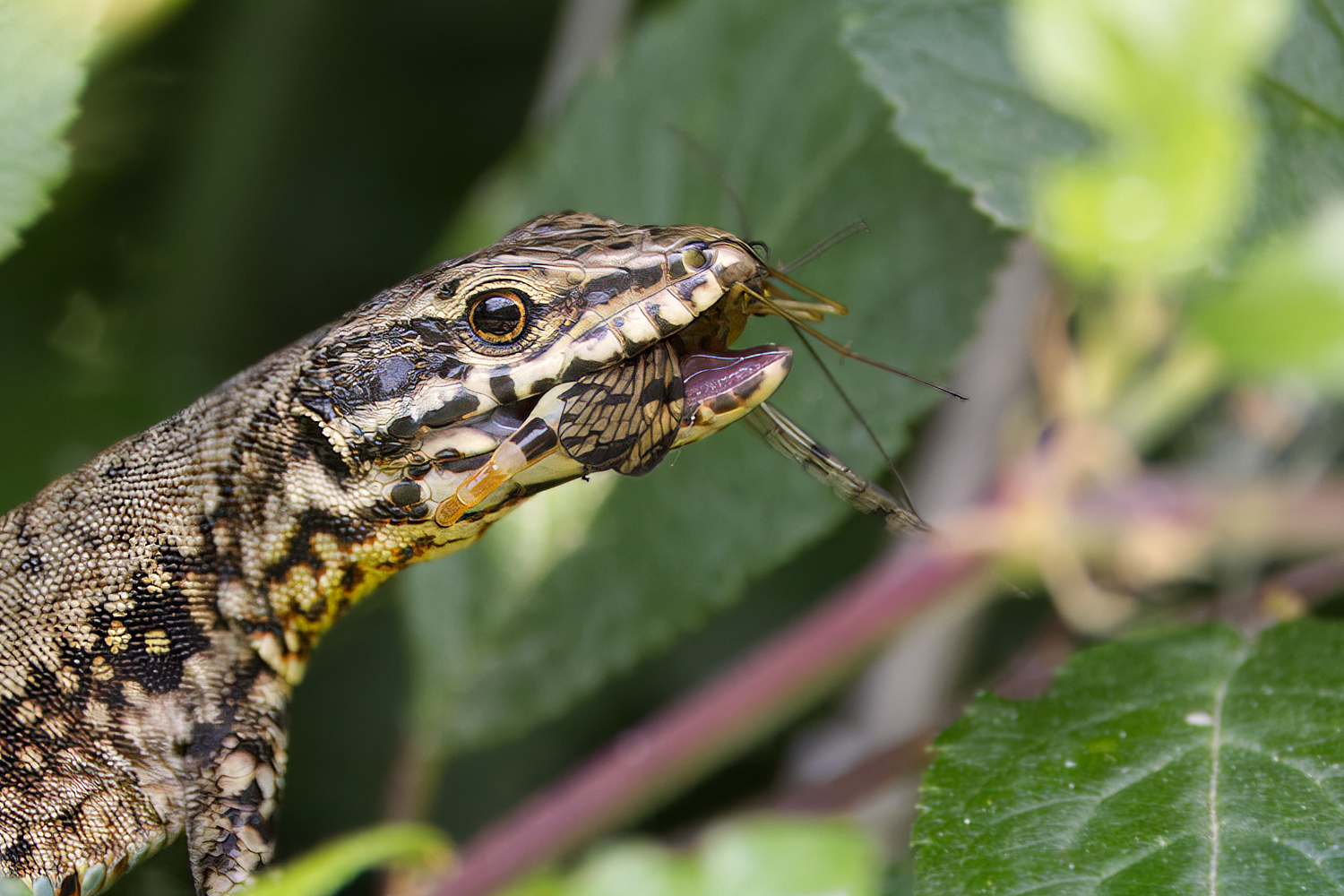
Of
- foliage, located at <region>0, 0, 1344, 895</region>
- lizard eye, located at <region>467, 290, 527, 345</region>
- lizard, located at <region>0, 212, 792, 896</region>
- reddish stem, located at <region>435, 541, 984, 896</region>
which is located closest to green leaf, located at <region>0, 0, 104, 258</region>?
foliage, located at <region>0, 0, 1344, 895</region>

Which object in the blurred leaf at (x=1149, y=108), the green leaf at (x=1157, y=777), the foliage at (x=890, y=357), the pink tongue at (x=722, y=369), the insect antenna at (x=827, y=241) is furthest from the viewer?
the insect antenna at (x=827, y=241)

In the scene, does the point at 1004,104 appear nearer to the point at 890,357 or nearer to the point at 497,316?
the point at 890,357

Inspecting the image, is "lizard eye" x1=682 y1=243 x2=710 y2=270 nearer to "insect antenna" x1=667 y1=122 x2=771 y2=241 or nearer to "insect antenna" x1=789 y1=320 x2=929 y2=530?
"insect antenna" x1=789 y1=320 x2=929 y2=530

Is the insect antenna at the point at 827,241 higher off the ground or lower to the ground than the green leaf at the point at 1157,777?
higher

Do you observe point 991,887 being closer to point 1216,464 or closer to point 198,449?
point 198,449

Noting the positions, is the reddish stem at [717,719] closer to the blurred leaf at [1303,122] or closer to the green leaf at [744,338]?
the green leaf at [744,338]

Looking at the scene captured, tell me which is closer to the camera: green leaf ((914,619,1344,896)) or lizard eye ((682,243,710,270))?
green leaf ((914,619,1344,896))

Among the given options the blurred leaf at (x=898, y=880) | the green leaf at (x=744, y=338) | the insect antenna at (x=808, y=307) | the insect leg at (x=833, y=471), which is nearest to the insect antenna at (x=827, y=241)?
the green leaf at (x=744, y=338)
